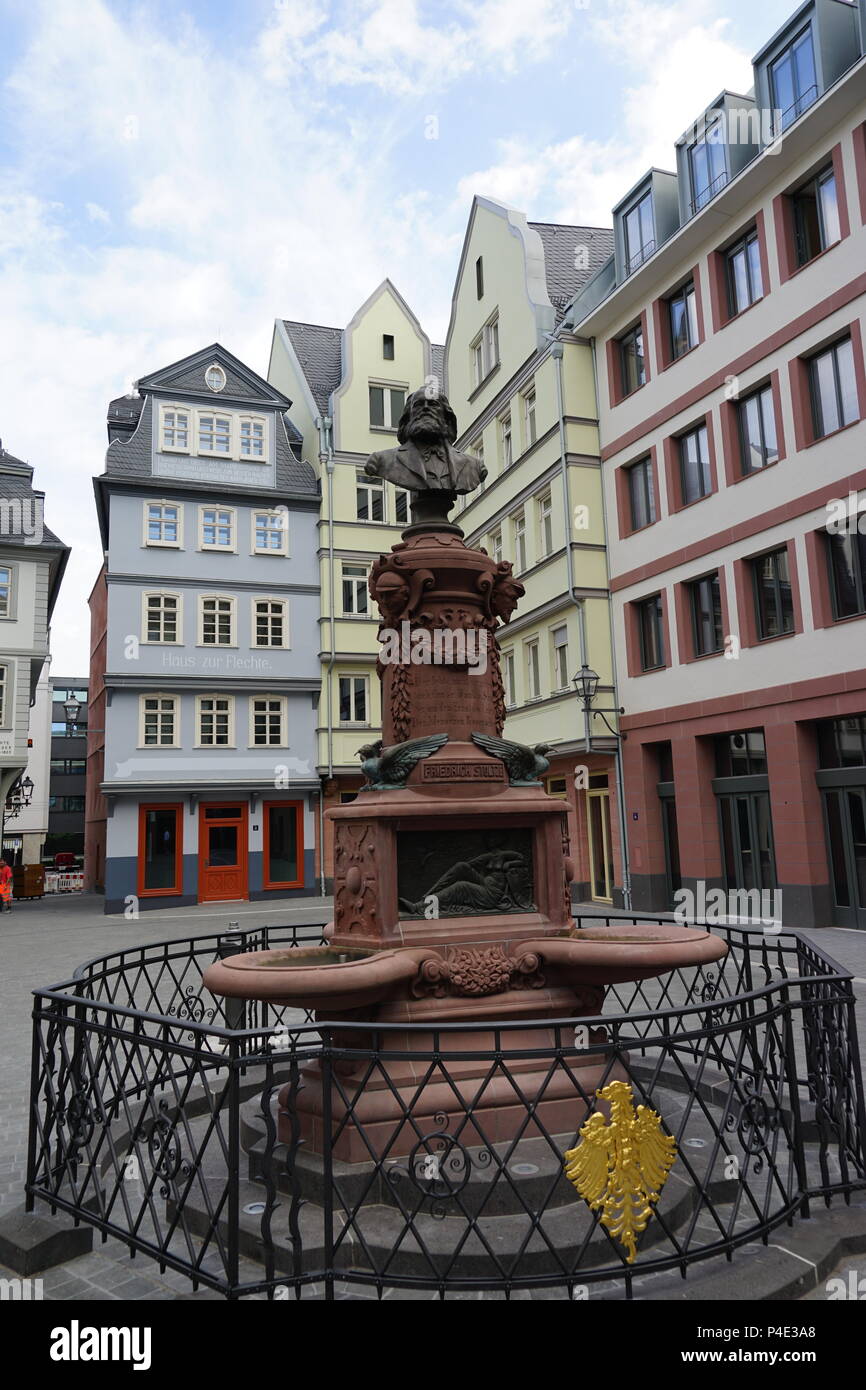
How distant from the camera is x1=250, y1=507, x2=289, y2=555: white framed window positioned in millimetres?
31828

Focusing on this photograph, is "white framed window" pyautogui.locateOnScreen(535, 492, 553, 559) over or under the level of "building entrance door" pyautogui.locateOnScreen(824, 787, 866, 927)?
over

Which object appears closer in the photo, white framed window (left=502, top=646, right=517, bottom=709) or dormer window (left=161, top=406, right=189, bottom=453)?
white framed window (left=502, top=646, right=517, bottom=709)

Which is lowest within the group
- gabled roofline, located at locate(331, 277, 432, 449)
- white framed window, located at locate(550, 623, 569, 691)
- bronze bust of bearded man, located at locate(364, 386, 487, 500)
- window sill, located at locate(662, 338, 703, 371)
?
bronze bust of bearded man, located at locate(364, 386, 487, 500)

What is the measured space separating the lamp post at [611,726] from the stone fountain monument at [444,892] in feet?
48.5

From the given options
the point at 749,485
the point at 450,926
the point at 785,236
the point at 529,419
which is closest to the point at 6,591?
the point at 529,419

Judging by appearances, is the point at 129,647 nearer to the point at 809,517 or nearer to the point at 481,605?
the point at 809,517

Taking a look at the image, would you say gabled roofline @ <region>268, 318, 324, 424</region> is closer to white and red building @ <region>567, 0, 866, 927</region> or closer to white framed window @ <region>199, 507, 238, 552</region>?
white framed window @ <region>199, 507, 238, 552</region>

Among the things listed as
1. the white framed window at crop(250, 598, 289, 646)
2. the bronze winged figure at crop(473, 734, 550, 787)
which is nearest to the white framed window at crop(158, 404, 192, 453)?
the white framed window at crop(250, 598, 289, 646)

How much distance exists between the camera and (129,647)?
29.3m

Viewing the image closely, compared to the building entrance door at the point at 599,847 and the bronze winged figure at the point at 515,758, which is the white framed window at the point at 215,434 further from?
the bronze winged figure at the point at 515,758

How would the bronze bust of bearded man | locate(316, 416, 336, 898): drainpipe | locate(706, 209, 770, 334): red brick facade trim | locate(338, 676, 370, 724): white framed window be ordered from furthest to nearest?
1. locate(338, 676, 370, 724): white framed window
2. locate(316, 416, 336, 898): drainpipe
3. locate(706, 209, 770, 334): red brick facade trim
4. the bronze bust of bearded man

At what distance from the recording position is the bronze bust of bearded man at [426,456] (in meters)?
8.18

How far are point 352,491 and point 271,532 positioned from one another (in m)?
3.33

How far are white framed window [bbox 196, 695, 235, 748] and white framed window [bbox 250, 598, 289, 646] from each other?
7.46ft
